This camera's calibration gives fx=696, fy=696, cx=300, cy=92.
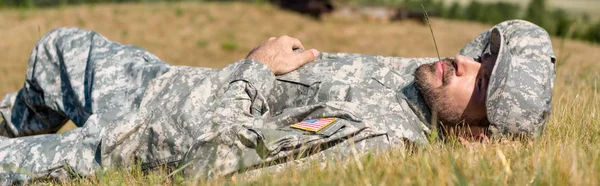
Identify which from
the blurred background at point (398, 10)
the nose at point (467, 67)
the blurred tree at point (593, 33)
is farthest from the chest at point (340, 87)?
the blurred tree at point (593, 33)

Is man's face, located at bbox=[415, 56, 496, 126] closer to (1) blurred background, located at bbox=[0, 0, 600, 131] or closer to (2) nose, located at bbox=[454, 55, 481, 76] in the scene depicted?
(2) nose, located at bbox=[454, 55, 481, 76]

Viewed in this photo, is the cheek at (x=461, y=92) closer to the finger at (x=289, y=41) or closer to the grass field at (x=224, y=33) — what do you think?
the finger at (x=289, y=41)

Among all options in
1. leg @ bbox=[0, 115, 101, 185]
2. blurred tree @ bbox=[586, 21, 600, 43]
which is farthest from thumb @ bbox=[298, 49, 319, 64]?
blurred tree @ bbox=[586, 21, 600, 43]

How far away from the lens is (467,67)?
3.77m

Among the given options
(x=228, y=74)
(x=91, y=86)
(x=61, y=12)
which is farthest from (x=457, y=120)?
(x=61, y=12)

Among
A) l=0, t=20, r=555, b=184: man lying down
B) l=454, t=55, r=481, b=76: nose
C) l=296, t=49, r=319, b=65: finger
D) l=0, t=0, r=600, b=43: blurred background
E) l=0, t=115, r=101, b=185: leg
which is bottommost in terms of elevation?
l=0, t=0, r=600, b=43: blurred background

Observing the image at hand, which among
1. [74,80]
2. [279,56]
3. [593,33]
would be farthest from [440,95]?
[593,33]

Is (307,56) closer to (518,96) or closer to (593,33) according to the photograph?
(518,96)

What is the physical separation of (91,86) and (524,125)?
2.73 meters

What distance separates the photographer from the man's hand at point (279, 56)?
13.7 ft

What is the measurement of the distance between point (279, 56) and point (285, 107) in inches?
13.0

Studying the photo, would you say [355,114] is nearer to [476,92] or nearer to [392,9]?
[476,92]

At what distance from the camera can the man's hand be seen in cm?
418

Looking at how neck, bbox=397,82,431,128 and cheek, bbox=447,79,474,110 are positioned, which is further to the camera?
neck, bbox=397,82,431,128
